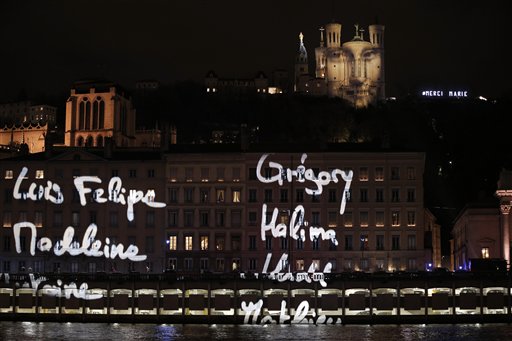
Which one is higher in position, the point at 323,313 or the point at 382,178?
the point at 382,178

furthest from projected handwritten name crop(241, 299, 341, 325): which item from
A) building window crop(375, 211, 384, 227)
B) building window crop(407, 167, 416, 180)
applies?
building window crop(407, 167, 416, 180)

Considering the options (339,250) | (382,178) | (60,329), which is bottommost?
(60,329)

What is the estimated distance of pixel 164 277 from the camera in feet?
331

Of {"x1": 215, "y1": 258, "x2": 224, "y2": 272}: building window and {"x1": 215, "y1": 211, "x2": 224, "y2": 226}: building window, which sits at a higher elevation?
{"x1": 215, "y1": 211, "x2": 224, "y2": 226}: building window

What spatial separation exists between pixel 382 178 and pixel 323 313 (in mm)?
22863

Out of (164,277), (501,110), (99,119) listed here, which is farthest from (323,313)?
(501,110)

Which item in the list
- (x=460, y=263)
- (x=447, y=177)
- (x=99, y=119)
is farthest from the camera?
(x=99, y=119)

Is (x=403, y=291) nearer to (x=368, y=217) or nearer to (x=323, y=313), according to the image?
(x=323, y=313)

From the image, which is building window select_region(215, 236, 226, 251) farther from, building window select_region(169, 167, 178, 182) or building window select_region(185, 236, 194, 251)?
building window select_region(169, 167, 178, 182)

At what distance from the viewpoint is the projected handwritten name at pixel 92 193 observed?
387 feet

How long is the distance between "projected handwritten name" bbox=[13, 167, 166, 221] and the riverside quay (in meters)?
17.6

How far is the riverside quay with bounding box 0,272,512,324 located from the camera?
98062 mm

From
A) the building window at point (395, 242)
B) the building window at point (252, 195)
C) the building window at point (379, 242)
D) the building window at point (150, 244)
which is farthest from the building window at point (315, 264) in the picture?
the building window at point (150, 244)

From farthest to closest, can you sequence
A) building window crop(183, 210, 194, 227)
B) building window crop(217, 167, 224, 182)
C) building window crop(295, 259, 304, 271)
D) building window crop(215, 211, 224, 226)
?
building window crop(217, 167, 224, 182) < building window crop(183, 210, 194, 227) < building window crop(215, 211, 224, 226) < building window crop(295, 259, 304, 271)
